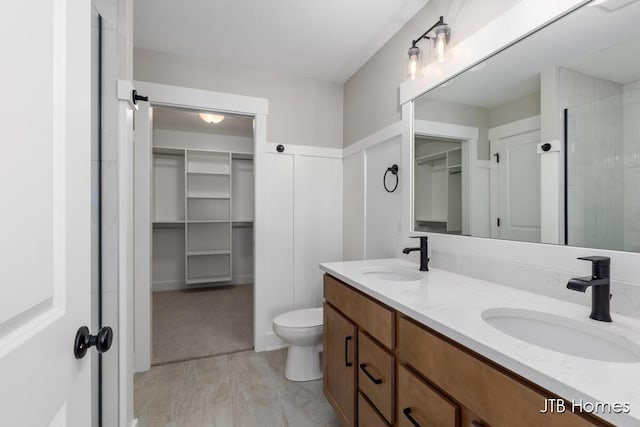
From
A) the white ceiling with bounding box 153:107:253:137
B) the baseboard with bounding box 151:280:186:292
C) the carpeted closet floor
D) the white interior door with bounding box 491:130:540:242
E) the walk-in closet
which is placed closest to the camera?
the white interior door with bounding box 491:130:540:242

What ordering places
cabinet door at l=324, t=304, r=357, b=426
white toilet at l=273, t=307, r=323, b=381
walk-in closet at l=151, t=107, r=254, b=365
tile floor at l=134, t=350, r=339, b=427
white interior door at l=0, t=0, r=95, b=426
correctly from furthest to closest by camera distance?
walk-in closet at l=151, t=107, r=254, b=365, white toilet at l=273, t=307, r=323, b=381, tile floor at l=134, t=350, r=339, b=427, cabinet door at l=324, t=304, r=357, b=426, white interior door at l=0, t=0, r=95, b=426

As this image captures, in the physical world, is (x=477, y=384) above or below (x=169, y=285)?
above

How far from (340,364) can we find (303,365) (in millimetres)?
695

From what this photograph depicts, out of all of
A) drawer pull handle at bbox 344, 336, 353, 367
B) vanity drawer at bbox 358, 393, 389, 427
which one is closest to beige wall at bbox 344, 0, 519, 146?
drawer pull handle at bbox 344, 336, 353, 367

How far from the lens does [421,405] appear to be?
950mm

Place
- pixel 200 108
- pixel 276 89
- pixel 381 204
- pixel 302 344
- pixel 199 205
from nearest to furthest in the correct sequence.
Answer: pixel 302 344 < pixel 381 204 < pixel 200 108 < pixel 276 89 < pixel 199 205

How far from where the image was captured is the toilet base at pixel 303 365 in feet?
6.97

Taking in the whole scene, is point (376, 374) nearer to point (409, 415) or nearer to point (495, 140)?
point (409, 415)

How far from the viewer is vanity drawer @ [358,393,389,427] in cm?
119

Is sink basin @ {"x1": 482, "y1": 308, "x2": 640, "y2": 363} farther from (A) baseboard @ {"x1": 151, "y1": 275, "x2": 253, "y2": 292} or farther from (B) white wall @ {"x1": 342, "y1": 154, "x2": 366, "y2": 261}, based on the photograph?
(A) baseboard @ {"x1": 151, "y1": 275, "x2": 253, "y2": 292}

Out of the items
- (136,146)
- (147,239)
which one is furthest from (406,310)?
(136,146)

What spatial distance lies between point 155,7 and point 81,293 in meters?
2.03

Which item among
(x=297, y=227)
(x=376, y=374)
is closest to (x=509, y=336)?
(x=376, y=374)

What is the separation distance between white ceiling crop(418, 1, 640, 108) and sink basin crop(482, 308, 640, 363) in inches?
31.9
